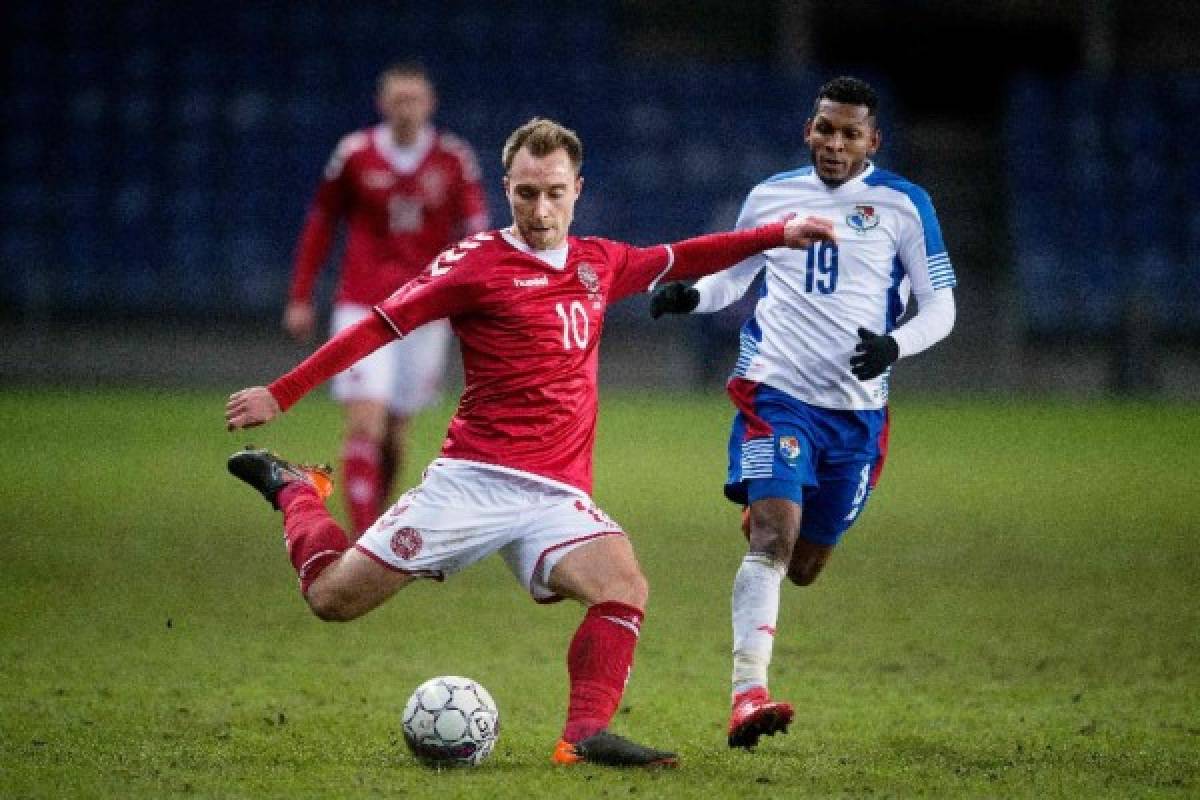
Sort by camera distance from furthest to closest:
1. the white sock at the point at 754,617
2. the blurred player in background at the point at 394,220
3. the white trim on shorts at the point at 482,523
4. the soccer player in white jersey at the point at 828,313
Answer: the blurred player in background at the point at 394,220, the soccer player in white jersey at the point at 828,313, the white sock at the point at 754,617, the white trim on shorts at the point at 482,523

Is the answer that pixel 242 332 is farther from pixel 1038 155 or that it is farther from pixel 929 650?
pixel 929 650

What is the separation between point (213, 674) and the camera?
6.70 m

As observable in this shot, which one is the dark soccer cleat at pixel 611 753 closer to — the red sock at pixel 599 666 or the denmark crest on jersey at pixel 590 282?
the red sock at pixel 599 666

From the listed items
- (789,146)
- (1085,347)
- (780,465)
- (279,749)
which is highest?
(789,146)

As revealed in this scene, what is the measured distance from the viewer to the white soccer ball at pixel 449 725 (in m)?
5.23

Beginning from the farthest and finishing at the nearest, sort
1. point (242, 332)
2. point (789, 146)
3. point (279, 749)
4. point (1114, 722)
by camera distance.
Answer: point (789, 146), point (242, 332), point (1114, 722), point (279, 749)

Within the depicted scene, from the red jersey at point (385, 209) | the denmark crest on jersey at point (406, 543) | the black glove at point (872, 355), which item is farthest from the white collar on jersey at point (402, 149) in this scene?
the denmark crest on jersey at point (406, 543)

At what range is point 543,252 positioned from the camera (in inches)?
220

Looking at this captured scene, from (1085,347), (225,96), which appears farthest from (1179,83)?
(225,96)

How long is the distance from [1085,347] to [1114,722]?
52.0 ft

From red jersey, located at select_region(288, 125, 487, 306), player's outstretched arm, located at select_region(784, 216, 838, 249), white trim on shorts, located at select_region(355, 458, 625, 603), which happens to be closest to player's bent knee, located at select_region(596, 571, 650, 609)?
white trim on shorts, located at select_region(355, 458, 625, 603)

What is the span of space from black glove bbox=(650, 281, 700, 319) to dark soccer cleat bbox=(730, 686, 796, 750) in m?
1.45

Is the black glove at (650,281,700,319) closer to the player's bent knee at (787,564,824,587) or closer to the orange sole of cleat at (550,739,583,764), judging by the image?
the player's bent knee at (787,564,824,587)

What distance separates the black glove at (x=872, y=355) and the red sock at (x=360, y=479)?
4.10 meters
